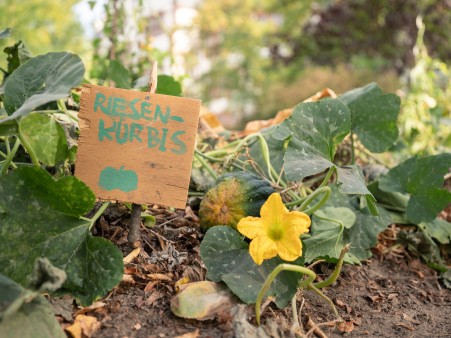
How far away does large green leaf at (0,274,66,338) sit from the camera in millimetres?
979

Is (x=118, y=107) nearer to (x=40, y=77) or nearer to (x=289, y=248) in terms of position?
(x=40, y=77)

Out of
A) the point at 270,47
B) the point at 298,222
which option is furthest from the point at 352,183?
the point at 270,47

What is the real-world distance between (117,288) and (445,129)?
257cm

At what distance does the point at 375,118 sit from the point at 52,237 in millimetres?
1163

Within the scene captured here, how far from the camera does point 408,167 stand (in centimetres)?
177

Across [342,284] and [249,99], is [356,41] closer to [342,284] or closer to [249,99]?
[249,99]

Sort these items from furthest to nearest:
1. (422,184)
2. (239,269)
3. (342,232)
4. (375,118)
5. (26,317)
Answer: (375,118) → (422,184) → (342,232) → (239,269) → (26,317)

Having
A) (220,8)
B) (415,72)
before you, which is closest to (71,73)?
(415,72)

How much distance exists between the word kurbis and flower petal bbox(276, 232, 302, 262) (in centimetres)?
37

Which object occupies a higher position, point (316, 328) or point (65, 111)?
point (65, 111)

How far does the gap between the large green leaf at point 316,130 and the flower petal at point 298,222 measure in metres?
0.16

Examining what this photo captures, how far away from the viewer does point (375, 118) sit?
1.84 meters

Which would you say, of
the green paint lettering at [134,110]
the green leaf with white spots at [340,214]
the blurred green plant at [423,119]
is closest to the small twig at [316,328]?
the green leaf with white spots at [340,214]

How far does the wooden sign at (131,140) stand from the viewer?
4.28ft
